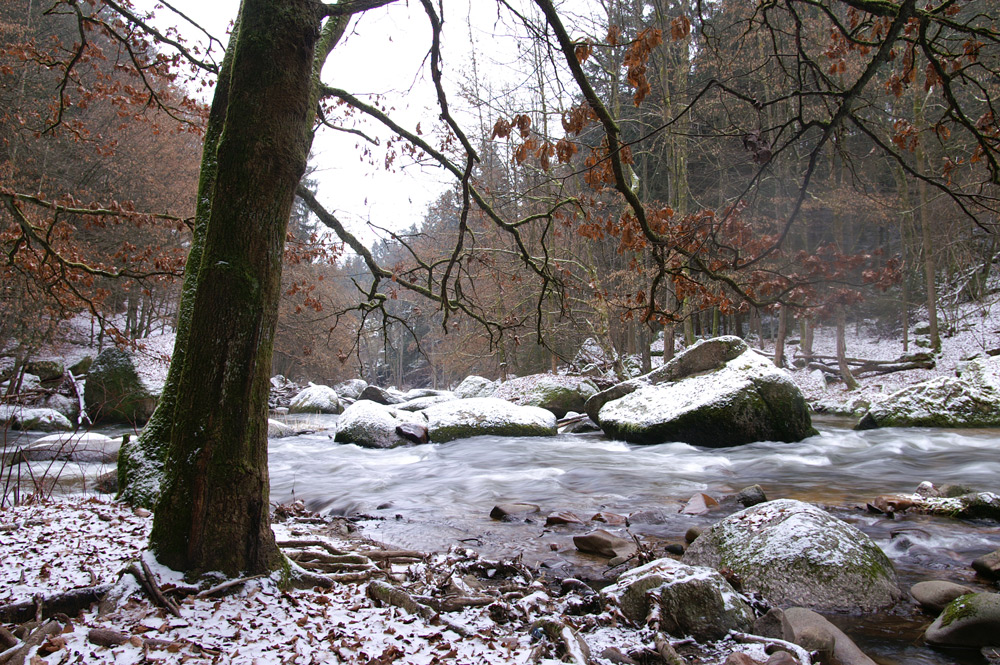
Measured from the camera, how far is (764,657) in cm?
254

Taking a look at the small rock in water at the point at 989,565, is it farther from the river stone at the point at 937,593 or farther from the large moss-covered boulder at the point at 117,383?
the large moss-covered boulder at the point at 117,383

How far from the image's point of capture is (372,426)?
11.1 m

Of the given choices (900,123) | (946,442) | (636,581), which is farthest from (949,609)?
(946,442)

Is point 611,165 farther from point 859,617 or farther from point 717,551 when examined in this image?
point 859,617

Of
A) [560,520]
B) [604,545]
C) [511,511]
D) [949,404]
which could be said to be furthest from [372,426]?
[949,404]

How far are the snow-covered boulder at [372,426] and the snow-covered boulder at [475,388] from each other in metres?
6.60

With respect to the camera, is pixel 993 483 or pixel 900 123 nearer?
pixel 900 123

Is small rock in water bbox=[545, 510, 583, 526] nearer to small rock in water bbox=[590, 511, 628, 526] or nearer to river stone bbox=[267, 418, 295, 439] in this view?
small rock in water bbox=[590, 511, 628, 526]

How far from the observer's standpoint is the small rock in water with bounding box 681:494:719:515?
18.3 feet

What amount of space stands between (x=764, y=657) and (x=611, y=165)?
2542 millimetres

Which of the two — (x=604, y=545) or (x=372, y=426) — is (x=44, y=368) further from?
(x=604, y=545)

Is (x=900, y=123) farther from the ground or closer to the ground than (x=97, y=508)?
farther from the ground

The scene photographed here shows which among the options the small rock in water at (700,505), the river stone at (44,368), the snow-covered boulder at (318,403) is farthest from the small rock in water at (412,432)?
the river stone at (44,368)

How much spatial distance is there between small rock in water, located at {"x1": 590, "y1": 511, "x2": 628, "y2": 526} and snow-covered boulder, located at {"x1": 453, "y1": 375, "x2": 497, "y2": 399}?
498 inches
